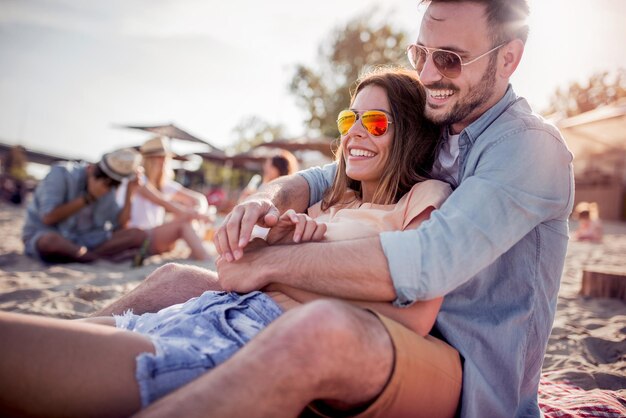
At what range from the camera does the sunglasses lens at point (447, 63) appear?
2111 millimetres

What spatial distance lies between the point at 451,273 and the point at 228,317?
88 centimetres

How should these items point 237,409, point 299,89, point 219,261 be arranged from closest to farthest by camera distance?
point 237,409 → point 219,261 → point 299,89

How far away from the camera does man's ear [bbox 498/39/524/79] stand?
6.90ft

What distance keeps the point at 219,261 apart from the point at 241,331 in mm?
396

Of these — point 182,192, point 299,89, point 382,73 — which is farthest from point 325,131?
point 382,73

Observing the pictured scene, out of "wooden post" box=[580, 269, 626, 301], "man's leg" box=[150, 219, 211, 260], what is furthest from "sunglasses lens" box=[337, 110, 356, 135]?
"man's leg" box=[150, 219, 211, 260]

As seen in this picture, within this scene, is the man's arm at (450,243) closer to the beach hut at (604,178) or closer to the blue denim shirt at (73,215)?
the blue denim shirt at (73,215)

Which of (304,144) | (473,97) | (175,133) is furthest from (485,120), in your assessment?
(304,144)

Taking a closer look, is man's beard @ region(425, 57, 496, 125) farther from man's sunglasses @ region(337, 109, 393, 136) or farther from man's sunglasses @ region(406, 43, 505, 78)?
man's sunglasses @ region(337, 109, 393, 136)

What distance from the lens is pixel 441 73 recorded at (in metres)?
2.15

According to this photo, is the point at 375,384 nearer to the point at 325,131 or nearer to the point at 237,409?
the point at 237,409

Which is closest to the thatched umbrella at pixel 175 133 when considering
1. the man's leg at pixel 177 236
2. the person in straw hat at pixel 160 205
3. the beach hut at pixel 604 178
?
the person in straw hat at pixel 160 205

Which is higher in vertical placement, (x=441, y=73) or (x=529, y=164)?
(x=441, y=73)

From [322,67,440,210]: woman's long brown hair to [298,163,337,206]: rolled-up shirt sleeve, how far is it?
0.23m
